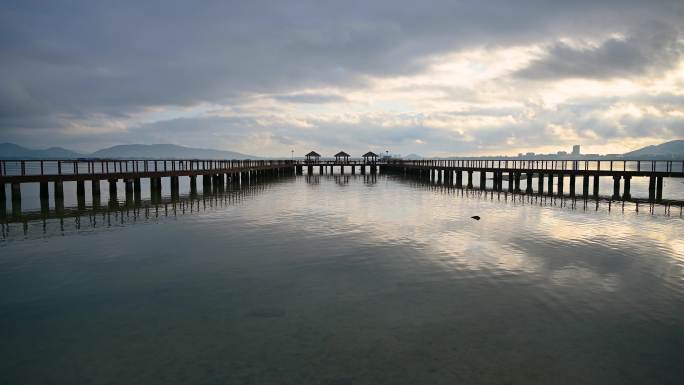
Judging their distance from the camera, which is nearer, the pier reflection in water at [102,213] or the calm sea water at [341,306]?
the calm sea water at [341,306]

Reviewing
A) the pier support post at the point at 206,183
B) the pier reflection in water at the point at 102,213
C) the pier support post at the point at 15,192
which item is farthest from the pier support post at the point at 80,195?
the pier support post at the point at 206,183

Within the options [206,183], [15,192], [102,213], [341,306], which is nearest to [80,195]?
[15,192]

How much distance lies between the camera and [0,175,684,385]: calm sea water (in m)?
7.12

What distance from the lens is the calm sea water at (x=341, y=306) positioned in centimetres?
712

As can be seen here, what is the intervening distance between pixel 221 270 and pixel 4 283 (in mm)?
5927

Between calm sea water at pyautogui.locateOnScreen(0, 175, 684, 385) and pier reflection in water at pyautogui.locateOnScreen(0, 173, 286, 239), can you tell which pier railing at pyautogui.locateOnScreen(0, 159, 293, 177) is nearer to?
pier reflection in water at pyautogui.locateOnScreen(0, 173, 286, 239)

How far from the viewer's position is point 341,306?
389 inches

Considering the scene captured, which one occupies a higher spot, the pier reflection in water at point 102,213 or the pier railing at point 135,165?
the pier railing at point 135,165

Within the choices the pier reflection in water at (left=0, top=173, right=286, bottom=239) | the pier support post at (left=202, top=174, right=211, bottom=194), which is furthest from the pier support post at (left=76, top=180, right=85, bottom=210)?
the pier support post at (left=202, top=174, right=211, bottom=194)

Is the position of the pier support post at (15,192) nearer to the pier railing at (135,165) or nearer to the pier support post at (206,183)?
the pier railing at (135,165)

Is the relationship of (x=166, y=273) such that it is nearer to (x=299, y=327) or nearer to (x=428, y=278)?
(x=299, y=327)

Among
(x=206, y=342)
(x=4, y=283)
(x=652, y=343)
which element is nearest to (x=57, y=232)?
(x=4, y=283)

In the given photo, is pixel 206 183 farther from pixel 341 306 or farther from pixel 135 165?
pixel 135 165

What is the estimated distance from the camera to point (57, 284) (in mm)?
11469
